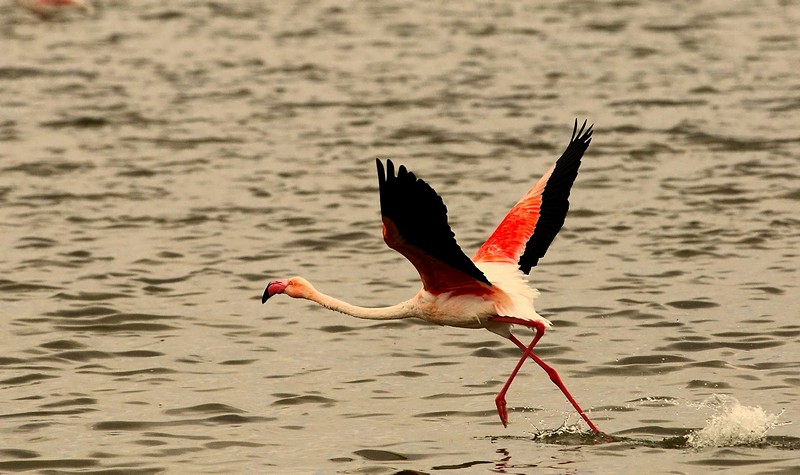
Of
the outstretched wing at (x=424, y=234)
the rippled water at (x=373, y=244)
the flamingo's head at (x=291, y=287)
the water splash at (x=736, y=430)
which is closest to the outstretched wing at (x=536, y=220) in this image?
the outstretched wing at (x=424, y=234)

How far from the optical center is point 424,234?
941 cm

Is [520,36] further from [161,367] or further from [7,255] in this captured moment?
[161,367]

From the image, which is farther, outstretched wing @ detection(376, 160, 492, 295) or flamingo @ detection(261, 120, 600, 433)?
flamingo @ detection(261, 120, 600, 433)

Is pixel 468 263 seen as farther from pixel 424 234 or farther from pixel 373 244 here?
pixel 373 244

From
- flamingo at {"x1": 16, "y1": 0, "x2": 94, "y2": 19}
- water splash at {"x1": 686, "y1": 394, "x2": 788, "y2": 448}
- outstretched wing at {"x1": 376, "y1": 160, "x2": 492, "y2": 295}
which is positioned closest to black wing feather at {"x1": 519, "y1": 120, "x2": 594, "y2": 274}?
outstretched wing at {"x1": 376, "y1": 160, "x2": 492, "y2": 295}

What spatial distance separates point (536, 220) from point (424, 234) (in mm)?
2278

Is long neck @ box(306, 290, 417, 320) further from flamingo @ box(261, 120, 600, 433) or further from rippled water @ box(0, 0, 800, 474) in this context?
rippled water @ box(0, 0, 800, 474)

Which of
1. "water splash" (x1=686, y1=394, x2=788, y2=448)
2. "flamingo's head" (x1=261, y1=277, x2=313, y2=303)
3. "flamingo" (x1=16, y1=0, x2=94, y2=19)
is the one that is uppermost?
"flamingo" (x1=16, y1=0, x2=94, y2=19)

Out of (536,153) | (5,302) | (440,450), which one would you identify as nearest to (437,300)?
(440,450)

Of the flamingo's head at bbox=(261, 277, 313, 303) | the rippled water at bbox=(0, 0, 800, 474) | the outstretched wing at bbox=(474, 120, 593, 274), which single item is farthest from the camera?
the outstretched wing at bbox=(474, 120, 593, 274)

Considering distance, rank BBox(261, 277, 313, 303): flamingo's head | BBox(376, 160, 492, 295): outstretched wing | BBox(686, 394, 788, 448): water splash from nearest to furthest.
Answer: BBox(376, 160, 492, 295): outstretched wing → BBox(686, 394, 788, 448): water splash → BBox(261, 277, 313, 303): flamingo's head

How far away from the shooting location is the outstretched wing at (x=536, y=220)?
11.3 metres

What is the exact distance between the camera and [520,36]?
3006 centimetres

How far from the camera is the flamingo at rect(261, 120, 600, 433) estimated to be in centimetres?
909
